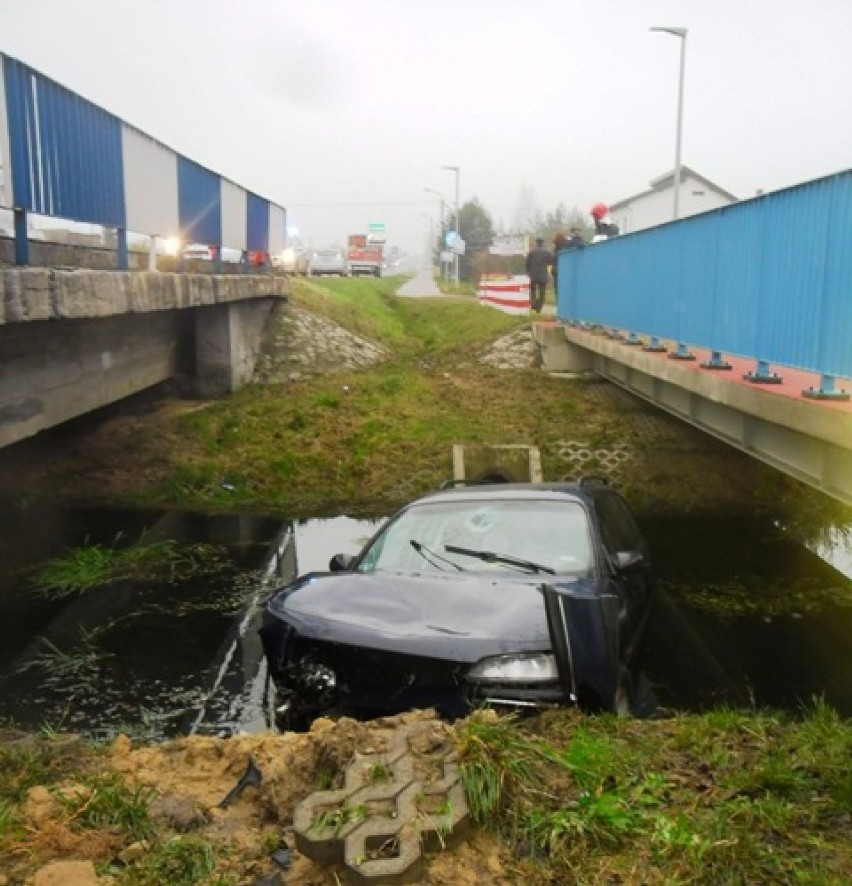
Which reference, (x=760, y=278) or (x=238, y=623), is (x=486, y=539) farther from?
(x=238, y=623)

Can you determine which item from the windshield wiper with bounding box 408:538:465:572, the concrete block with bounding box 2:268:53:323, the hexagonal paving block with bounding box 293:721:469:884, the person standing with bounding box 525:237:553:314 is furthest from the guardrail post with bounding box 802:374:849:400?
the person standing with bounding box 525:237:553:314

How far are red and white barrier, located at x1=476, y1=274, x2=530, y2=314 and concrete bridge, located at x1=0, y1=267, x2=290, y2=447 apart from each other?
536 inches

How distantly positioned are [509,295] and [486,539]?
87.9 ft

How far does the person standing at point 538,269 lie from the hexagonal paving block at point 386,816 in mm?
19925

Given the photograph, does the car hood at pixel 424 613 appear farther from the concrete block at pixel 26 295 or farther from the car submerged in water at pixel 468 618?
the concrete block at pixel 26 295

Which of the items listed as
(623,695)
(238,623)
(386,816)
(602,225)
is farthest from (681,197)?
(386,816)

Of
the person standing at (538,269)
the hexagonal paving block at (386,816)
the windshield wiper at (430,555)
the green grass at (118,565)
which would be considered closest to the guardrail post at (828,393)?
the windshield wiper at (430,555)

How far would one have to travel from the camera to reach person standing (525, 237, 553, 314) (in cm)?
2261

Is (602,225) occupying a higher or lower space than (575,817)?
higher

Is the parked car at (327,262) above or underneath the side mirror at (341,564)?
above

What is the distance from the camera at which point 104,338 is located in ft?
39.4

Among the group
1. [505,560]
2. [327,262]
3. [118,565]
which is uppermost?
[327,262]

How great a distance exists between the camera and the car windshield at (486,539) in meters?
5.74

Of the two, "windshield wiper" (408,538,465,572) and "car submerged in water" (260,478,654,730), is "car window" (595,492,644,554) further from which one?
"windshield wiper" (408,538,465,572)
